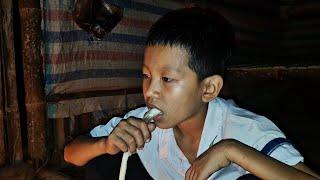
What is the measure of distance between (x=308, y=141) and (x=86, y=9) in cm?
345

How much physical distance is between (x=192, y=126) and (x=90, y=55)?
1960 mm

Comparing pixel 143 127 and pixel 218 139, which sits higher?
pixel 143 127

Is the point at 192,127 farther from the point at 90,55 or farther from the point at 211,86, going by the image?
the point at 90,55

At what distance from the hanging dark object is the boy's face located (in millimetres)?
1844

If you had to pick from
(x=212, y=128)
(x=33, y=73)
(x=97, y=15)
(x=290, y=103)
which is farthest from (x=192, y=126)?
(x=290, y=103)

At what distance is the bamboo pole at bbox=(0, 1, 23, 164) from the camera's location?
3.27m

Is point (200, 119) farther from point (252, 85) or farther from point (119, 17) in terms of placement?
point (252, 85)

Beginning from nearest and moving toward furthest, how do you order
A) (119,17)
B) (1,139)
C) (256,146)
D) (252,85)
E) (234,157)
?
(234,157) → (256,146) → (1,139) → (119,17) → (252,85)

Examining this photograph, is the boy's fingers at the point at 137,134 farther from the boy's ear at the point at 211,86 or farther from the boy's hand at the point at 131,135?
the boy's ear at the point at 211,86

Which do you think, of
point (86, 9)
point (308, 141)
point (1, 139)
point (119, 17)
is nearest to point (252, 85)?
point (308, 141)

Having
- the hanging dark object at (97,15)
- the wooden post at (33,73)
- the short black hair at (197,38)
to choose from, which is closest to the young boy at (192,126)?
the short black hair at (197,38)

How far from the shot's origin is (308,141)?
4.67 m

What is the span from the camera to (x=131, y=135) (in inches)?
66.0

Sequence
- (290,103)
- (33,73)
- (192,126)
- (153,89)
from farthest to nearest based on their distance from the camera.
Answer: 1. (290,103)
2. (33,73)
3. (192,126)
4. (153,89)
